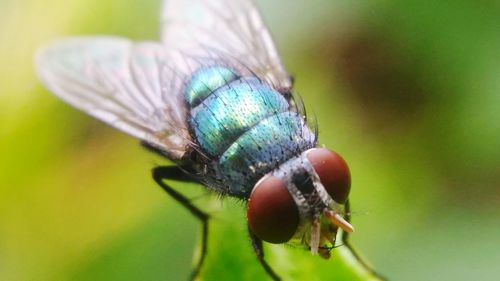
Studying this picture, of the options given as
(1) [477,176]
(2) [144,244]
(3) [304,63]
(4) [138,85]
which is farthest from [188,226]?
(1) [477,176]

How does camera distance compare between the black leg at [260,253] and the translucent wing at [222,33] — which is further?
the translucent wing at [222,33]

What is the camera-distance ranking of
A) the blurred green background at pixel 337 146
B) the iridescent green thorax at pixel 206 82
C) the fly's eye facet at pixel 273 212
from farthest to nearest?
the blurred green background at pixel 337 146, the iridescent green thorax at pixel 206 82, the fly's eye facet at pixel 273 212

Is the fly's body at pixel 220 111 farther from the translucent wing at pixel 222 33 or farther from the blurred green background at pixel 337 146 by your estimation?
the blurred green background at pixel 337 146

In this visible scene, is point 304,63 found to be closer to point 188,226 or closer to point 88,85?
point 188,226

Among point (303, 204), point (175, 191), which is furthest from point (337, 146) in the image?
point (303, 204)

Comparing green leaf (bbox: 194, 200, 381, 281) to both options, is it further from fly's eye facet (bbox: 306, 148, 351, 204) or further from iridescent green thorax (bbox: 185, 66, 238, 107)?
iridescent green thorax (bbox: 185, 66, 238, 107)

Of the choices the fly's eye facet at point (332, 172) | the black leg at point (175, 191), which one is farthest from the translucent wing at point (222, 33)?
the fly's eye facet at point (332, 172)

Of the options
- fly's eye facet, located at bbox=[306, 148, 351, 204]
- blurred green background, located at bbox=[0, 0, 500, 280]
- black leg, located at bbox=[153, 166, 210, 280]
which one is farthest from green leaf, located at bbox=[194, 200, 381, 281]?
blurred green background, located at bbox=[0, 0, 500, 280]
